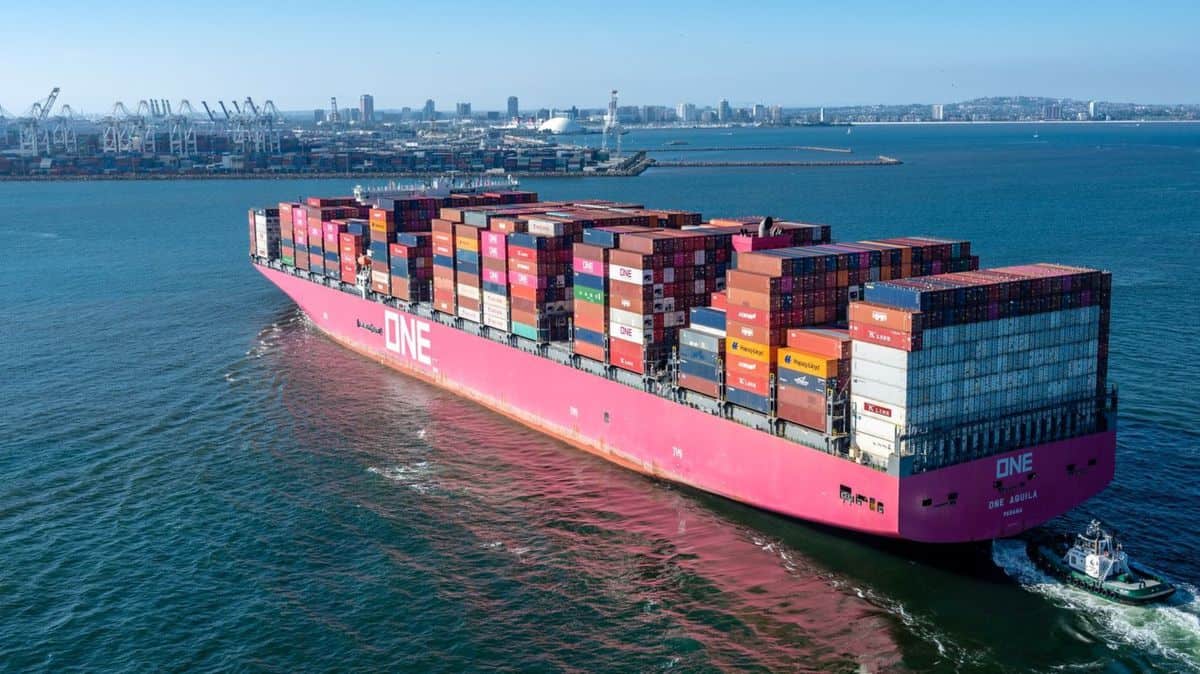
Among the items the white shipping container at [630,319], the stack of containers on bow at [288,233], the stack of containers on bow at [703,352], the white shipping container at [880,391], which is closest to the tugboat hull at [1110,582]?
the white shipping container at [880,391]

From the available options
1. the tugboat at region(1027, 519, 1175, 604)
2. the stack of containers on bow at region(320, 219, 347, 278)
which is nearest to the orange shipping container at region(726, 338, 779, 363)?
the tugboat at region(1027, 519, 1175, 604)

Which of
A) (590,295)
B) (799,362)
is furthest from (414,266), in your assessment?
(799,362)

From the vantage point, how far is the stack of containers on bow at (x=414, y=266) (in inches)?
2672

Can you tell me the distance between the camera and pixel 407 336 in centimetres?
6719

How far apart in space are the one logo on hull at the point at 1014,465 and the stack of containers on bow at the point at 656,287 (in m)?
15.6

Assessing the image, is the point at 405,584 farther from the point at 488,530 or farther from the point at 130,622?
the point at 130,622

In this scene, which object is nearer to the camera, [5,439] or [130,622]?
[130,622]

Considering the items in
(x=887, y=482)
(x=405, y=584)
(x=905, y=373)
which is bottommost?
(x=405, y=584)

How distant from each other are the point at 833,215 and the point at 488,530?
9875 centimetres

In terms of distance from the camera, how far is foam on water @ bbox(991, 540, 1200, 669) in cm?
3247

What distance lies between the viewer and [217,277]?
99188 mm

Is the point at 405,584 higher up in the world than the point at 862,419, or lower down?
lower down

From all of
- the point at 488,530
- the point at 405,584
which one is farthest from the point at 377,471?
the point at 405,584

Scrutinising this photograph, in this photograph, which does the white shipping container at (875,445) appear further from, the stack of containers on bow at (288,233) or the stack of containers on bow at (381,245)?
the stack of containers on bow at (288,233)
